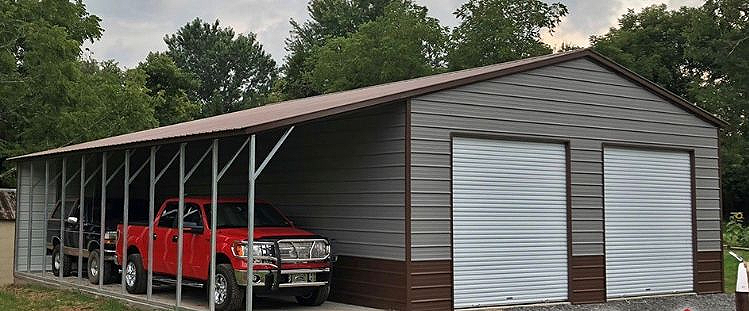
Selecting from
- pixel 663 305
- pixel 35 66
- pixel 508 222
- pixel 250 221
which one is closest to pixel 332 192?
pixel 508 222

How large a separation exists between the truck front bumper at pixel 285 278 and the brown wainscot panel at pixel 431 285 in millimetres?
1299

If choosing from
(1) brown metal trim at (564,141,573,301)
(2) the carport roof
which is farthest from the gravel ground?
(2) the carport roof

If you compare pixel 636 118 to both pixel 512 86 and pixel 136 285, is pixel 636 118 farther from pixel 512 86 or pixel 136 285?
pixel 136 285

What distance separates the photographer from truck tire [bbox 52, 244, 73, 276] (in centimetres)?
1866

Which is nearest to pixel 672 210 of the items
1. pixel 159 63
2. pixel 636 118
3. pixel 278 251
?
pixel 636 118

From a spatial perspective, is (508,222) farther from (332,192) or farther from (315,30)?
(315,30)

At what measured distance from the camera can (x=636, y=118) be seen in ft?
53.2

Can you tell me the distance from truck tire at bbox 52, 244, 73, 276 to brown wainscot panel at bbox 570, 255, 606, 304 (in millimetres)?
10235

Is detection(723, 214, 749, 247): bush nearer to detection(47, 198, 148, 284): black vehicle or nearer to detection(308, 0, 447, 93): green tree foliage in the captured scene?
detection(47, 198, 148, 284): black vehicle

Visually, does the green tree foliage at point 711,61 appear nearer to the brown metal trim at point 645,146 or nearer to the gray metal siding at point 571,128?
the gray metal siding at point 571,128

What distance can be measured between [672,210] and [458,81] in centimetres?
564

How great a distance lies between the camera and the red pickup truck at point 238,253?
12.6 m

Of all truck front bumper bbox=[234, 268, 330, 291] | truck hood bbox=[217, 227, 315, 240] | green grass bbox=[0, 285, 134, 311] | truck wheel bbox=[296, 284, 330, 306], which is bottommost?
green grass bbox=[0, 285, 134, 311]

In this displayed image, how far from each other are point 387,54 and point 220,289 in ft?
110
